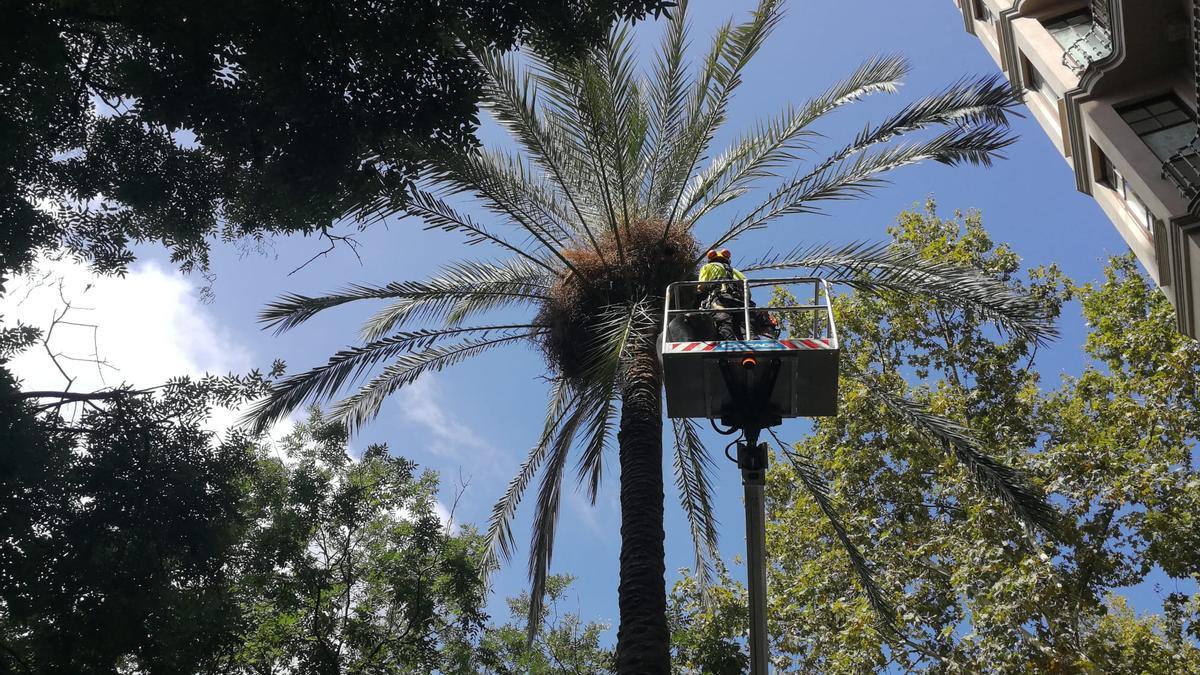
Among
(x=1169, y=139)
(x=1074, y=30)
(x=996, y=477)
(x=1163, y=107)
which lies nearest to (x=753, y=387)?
(x=996, y=477)

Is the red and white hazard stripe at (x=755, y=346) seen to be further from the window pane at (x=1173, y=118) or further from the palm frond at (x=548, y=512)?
the window pane at (x=1173, y=118)

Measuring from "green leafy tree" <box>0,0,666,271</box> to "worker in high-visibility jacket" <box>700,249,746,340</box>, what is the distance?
264cm

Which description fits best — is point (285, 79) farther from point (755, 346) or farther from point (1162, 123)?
point (1162, 123)

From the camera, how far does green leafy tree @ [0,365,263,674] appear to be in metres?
6.71

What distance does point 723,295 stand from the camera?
8477 millimetres

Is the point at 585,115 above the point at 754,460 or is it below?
above

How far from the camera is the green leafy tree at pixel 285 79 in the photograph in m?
6.09

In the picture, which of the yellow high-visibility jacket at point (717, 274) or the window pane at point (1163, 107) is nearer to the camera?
the yellow high-visibility jacket at point (717, 274)

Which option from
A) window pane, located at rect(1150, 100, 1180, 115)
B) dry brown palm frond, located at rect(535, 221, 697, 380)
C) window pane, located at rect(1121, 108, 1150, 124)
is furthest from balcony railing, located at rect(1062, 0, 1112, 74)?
dry brown palm frond, located at rect(535, 221, 697, 380)

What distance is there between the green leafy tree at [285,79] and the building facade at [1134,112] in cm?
739

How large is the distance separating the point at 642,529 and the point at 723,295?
252cm

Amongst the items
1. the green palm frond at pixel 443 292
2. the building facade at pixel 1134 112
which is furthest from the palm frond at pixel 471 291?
the building facade at pixel 1134 112

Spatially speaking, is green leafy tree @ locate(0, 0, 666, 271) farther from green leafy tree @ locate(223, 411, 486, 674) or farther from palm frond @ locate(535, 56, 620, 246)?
green leafy tree @ locate(223, 411, 486, 674)

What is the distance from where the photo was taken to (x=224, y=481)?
28.5 feet
